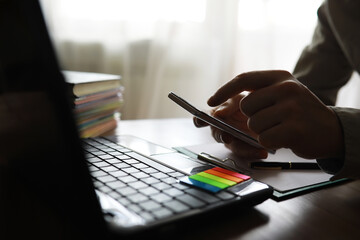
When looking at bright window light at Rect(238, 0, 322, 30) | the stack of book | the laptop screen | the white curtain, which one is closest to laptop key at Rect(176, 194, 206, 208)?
the laptop screen

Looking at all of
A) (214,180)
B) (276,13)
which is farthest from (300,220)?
(276,13)

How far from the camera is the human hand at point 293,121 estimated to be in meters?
0.45

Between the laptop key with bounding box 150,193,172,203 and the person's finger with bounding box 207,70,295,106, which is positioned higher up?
the person's finger with bounding box 207,70,295,106

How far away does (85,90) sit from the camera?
0.74 m

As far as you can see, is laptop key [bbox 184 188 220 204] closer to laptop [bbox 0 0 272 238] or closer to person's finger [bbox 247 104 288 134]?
laptop [bbox 0 0 272 238]

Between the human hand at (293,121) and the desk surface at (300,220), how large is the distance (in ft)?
0.20

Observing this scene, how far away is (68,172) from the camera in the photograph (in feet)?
0.83

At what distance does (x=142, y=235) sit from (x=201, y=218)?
0.07 metres

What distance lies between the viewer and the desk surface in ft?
1.09

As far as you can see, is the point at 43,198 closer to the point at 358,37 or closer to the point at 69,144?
the point at 69,144

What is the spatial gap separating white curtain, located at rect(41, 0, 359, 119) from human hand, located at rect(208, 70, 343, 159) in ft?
3.31

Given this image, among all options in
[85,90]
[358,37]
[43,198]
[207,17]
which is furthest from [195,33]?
[43,198]

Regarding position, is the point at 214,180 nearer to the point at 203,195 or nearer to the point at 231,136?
the point at 203,195

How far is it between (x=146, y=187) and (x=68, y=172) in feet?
0.42
